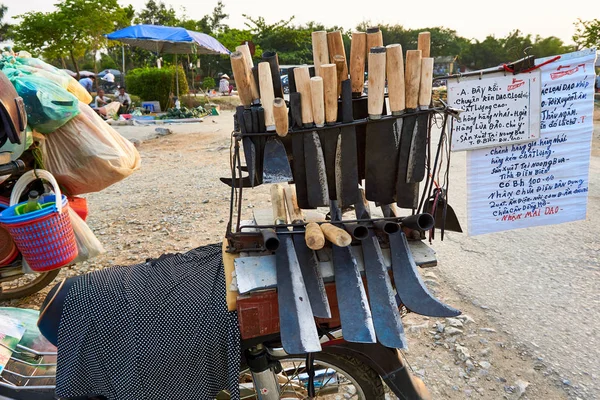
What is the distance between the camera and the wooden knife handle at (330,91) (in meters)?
1.46

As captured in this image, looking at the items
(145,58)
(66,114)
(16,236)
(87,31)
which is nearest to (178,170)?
(66,114)

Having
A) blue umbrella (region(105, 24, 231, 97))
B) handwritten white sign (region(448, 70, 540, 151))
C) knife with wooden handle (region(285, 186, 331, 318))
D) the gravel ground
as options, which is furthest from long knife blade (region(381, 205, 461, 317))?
blue umbrella (region(105, 24, 231, 97))

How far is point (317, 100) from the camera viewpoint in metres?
1.47

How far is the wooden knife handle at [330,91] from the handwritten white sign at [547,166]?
1.04 meters

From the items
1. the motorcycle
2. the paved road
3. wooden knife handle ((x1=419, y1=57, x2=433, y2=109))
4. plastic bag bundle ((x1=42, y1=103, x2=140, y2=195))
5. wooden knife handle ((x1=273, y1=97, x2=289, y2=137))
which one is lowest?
the paved road

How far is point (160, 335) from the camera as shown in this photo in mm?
1548

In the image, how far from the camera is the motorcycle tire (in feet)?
11.2

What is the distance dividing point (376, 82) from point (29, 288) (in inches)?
127

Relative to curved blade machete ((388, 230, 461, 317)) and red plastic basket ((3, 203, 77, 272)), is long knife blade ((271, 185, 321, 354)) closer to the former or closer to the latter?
curved blade machete ((388, 230, 461, 317))

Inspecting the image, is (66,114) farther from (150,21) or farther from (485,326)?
(150,21)

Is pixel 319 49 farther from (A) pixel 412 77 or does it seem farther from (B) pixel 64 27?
(B) pixel 64 27

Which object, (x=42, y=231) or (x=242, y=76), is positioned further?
(x=42, y=231)

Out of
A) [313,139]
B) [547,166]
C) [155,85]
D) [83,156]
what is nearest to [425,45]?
[313,139]

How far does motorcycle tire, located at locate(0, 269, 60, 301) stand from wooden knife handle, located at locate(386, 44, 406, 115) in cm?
311
